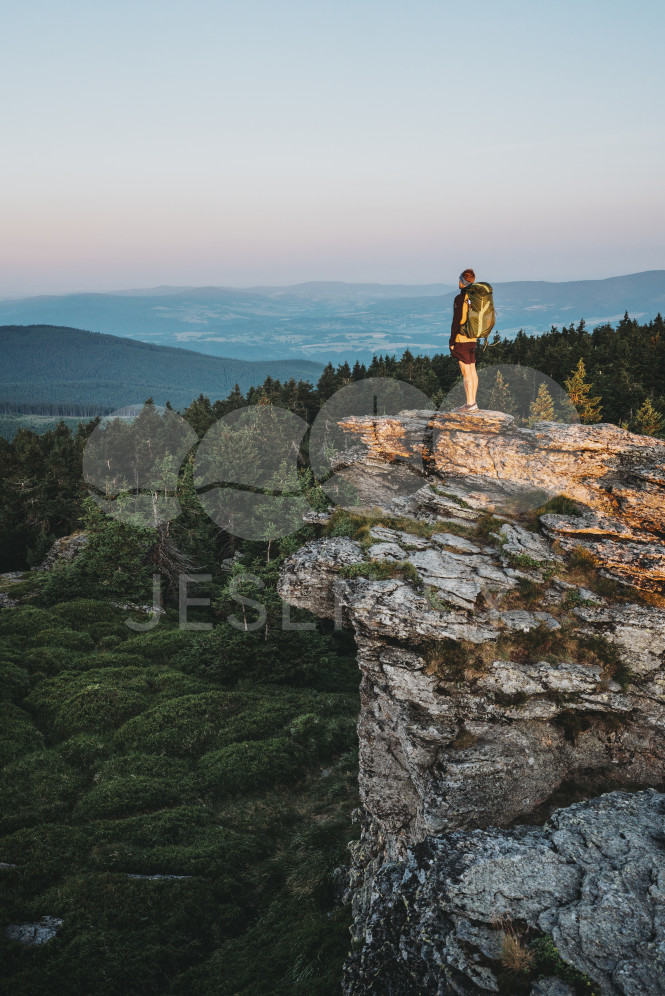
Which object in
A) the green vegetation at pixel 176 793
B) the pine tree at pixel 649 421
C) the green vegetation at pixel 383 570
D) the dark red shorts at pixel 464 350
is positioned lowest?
the green vegetation at pixel 176 793

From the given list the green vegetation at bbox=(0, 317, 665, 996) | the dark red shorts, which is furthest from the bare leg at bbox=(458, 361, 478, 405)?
the green vegetation at bbox=(0, 317, 665, 996)

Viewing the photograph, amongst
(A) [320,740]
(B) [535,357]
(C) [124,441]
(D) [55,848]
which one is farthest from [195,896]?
(B) [535,357]

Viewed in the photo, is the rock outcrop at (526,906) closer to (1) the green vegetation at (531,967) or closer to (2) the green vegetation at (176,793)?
(1) the green vegetation at (531,967)

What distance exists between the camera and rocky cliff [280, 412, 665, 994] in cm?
1045

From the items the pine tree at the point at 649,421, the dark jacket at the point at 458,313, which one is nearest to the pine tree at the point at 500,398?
the pine tree at the point at 649,421

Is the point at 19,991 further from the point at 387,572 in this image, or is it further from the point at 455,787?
the point at 387,572

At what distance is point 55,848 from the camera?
20672 mm

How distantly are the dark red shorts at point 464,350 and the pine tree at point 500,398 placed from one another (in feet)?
177

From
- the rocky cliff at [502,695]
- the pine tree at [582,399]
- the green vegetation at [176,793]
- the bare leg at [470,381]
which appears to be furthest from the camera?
the pine tree at [582,399]

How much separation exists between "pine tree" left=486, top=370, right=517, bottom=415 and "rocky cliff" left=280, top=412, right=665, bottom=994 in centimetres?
5443

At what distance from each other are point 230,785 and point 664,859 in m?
20.4

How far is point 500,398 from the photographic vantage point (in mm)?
71500

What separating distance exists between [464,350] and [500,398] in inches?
2234

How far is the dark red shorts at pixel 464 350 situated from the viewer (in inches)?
714
